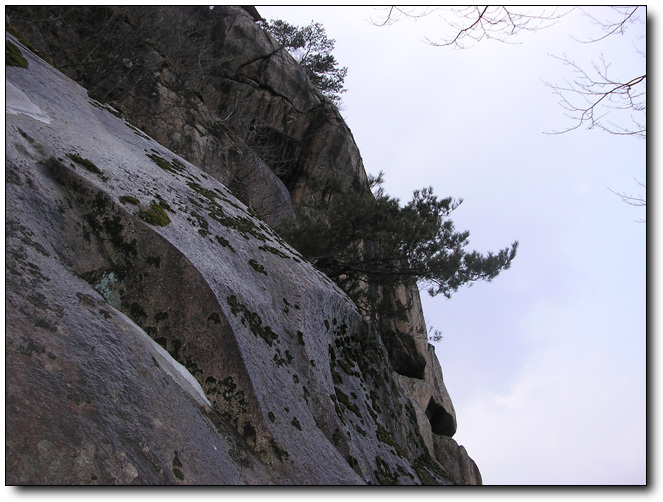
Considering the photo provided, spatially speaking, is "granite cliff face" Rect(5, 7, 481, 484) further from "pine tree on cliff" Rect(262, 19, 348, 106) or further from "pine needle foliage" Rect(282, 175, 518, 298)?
"pine tree on cliff" Rect(262, 19, 348, 106)

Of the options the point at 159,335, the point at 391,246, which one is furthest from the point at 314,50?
the point at 159,335

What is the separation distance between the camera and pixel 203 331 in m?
3.05

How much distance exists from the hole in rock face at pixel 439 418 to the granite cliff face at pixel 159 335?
331 inches

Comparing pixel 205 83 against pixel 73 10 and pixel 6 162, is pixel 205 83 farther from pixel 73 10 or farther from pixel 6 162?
pixel 6 162

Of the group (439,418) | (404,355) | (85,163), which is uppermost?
(85,163)

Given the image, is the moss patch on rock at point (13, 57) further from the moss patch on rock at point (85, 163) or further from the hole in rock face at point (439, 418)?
the hole in rock face at point (439, 418)

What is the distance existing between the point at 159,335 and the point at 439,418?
1249 centimetres

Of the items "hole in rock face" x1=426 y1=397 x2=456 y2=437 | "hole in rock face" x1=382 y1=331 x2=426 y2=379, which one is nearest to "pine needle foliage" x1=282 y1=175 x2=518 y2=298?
"hole in rock face" x1=382 y1=331 x2=426 y2=379

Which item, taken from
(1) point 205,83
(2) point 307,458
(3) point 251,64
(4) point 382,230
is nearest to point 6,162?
(2) point 307,458

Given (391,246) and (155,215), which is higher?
(391,246)

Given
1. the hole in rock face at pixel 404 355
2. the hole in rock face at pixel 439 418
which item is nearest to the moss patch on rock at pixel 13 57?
the hole in rock face at pixel 404 355

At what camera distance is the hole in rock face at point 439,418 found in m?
13.8

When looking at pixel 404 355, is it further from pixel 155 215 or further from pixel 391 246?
pixel 155 215

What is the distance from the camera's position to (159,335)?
2988 millimetres
